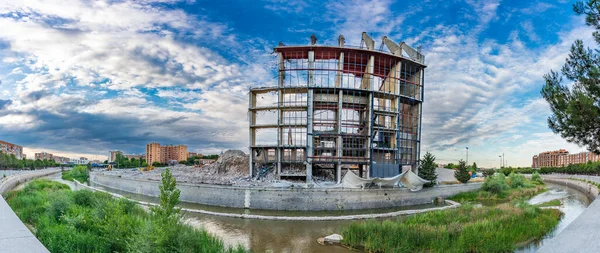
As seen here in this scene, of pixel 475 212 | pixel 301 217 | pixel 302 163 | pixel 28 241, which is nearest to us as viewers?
pixel 28 241

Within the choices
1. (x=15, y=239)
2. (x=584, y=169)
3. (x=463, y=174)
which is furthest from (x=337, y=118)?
(x=584, y=169)

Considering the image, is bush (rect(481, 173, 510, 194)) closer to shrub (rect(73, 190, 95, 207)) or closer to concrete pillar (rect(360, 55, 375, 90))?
concrete pillar (rect(360, 55, 375, 90))

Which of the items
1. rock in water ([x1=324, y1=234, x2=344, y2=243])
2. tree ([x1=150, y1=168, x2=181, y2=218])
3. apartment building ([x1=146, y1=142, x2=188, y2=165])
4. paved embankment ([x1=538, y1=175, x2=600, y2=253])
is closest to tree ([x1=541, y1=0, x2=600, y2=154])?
paved embankment ([x1=538, y1=175, x2=600, y2=253])

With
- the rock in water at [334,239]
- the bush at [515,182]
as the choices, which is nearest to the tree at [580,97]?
the rock in water at [334,239]

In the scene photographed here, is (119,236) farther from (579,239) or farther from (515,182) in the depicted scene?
(515,182)

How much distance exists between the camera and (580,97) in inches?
567

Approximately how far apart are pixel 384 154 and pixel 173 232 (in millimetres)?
34364

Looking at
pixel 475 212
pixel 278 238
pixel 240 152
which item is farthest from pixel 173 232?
pixel 240 152

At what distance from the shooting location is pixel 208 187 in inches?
1115

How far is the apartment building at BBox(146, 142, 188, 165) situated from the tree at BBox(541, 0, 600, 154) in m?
134

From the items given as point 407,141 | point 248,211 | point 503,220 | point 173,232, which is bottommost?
point 248,211

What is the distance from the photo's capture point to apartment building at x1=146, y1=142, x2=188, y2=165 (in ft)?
429

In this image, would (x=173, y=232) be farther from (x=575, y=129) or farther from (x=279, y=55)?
(x=279, y=55)

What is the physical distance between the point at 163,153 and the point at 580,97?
14327 centimetres
